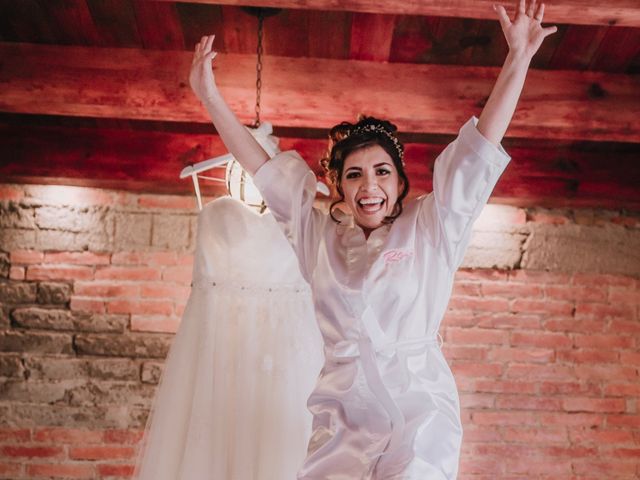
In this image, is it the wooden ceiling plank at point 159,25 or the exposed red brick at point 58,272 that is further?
the exposed red brick at point 58,272

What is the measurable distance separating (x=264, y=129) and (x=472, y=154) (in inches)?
50.2

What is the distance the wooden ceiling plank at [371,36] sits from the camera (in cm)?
315

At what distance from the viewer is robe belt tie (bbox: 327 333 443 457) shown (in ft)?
6.10

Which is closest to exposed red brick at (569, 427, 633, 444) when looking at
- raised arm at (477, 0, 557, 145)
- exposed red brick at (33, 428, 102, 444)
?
exposed red brick at (33, 428, 102, 444)

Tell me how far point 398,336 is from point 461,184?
381 mm

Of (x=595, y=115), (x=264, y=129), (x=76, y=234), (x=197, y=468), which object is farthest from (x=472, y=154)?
(x=76, y=234)

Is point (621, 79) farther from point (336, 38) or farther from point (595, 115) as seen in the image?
point (336, 38)

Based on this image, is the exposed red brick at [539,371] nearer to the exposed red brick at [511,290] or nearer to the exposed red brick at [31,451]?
the exposed red brick at [511,290]

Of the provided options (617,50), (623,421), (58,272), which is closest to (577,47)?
(617,50)

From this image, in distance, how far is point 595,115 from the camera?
343 centimetres

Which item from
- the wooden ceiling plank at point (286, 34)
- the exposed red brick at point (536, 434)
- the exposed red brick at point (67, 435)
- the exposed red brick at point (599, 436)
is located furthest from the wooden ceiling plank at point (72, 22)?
the exposed red brick at point (599, 436)

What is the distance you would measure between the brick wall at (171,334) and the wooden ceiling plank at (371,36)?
3.47 feet

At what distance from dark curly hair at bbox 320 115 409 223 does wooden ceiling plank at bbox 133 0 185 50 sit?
1279mm

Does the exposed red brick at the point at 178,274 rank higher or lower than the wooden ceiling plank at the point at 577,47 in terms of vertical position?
lower
